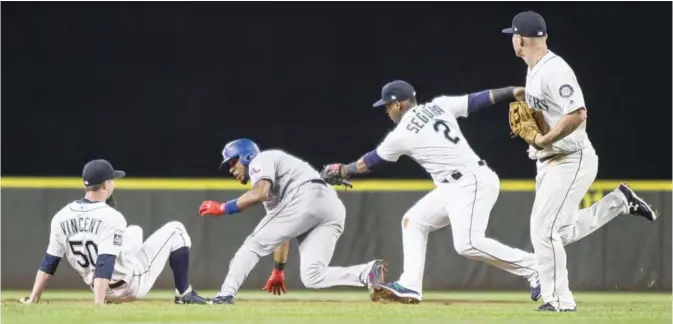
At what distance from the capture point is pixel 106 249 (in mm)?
6695

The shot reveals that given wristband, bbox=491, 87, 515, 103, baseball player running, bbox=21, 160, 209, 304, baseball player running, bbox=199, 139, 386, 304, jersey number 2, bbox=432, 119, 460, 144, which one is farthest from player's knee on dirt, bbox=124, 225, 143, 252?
wristband, bbox=491, 87, 515, 103

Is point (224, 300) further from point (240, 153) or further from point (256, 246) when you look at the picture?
point (240, 153)

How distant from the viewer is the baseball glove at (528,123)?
6.57 meters

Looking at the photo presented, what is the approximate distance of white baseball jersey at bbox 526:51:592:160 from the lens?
20.7 ft

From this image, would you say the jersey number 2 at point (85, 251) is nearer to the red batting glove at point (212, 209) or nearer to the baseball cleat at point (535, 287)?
the red batting glove at point (212, 209)

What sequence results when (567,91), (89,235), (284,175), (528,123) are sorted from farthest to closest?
(284,175) → (89,235) → (528,123) → (567,91)

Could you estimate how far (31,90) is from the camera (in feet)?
39.4

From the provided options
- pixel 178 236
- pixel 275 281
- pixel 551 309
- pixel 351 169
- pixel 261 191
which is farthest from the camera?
pixel 275 281

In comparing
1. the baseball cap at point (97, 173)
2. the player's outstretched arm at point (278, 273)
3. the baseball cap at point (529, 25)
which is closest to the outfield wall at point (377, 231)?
the player's outstretched arm at point (278, 273)

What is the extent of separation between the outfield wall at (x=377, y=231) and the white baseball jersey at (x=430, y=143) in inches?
94.0

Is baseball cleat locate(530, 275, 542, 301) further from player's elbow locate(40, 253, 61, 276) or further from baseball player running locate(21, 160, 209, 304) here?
player's elbow locate(40, 253, 61, 276)

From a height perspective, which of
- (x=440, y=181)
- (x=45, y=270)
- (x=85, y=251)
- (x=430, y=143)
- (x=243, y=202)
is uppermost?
(x=430, y=143)

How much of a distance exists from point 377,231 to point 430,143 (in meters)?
2.55

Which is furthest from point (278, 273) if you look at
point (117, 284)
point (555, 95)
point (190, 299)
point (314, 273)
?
point (555, 95)
